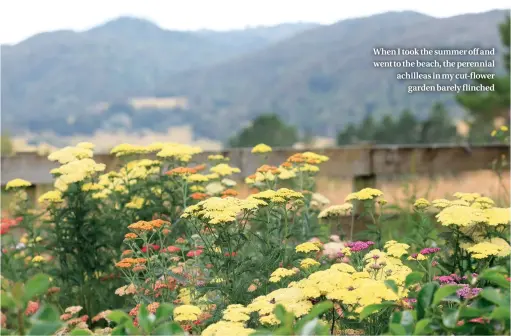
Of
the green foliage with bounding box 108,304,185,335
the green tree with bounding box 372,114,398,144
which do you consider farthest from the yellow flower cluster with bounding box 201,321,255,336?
the green tree with bounding box 372,114,398,144

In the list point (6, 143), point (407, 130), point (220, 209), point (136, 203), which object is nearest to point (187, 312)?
point (220, 209)

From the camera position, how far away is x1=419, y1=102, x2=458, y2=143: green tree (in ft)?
144

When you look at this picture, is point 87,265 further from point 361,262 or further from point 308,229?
point 361,262

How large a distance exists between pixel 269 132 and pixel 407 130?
1290 cm

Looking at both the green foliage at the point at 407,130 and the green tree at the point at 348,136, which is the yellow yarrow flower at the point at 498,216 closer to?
the green foliage at the point at 407,130

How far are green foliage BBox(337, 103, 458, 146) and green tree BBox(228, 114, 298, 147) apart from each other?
22.8ft

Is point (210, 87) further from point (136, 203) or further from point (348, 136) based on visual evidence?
point (136, 203)

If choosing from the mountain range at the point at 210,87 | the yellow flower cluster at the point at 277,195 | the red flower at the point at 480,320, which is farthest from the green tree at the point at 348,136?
the mountain range at the point at 210,87

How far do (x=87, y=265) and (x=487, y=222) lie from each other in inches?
97.6

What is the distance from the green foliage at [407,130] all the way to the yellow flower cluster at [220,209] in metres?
40.4

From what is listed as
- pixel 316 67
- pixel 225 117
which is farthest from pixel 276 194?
pixel 316 67

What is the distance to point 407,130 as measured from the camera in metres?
48.1

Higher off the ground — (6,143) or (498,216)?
(498,216)

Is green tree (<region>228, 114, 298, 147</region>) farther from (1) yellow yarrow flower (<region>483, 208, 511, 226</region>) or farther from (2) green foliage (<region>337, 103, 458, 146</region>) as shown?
(1) yellow yarrow flower (<region>483, 208, 511, 226</region>)
